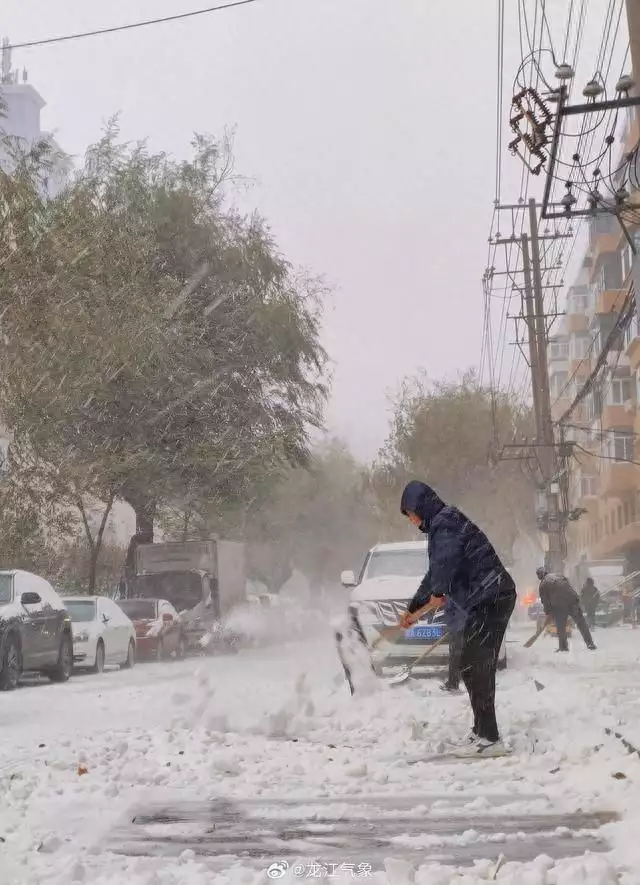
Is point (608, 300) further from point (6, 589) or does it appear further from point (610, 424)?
point (6, 589)

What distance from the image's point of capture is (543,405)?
37062 millimetres

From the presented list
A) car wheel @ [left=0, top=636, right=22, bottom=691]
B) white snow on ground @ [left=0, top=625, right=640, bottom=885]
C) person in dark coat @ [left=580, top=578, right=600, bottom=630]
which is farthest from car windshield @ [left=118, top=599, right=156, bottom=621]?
person in dark coat @ [left=580, top=578, right=600, bottom=630]

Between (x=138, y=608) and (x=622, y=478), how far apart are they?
3170 centimetres

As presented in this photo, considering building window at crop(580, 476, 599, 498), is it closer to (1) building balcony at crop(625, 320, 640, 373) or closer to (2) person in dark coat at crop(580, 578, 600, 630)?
(1) building balcony at crop(625, 320, 640, 373)

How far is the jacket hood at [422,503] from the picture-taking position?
912 cm

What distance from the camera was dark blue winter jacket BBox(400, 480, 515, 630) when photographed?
29.6ft

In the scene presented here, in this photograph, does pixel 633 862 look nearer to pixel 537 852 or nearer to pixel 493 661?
pixel 537 852

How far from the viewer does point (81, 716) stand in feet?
44.5

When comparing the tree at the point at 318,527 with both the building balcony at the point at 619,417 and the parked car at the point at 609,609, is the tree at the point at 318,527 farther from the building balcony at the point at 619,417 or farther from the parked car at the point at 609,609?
the parked car at the point at 609,609

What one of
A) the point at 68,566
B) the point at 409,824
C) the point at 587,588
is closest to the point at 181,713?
the point at 409,824

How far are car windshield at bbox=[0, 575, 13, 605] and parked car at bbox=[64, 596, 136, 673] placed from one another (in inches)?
156

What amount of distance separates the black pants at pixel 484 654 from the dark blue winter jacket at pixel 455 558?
0.06 metres

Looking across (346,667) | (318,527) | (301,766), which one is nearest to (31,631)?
(346,667)

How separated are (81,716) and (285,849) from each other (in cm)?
795
